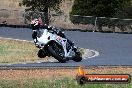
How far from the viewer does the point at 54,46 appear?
19.5 meters

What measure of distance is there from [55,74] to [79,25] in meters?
27.8

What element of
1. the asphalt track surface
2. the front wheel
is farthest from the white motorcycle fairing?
the asphalt track surface

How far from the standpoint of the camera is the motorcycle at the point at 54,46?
19.1 meters

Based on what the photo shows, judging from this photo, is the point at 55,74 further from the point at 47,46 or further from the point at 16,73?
the point at 47,46

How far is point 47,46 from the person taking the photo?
19234 mm

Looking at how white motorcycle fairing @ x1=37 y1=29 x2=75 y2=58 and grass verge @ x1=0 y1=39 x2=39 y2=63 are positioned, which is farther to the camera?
grass verge @ x1=0 y1=39 x2=39 y2=63

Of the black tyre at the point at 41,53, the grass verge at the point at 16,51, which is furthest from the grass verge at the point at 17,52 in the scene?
the black tyre at the point at 41,53

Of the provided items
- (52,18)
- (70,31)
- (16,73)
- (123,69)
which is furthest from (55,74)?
(52,18)

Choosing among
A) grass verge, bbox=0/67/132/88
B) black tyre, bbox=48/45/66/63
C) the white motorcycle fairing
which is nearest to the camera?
grass verge, bbox=0/67/132/88

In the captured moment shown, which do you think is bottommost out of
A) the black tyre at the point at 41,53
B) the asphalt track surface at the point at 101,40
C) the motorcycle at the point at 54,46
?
the asphalt track surface at the point at 101,40

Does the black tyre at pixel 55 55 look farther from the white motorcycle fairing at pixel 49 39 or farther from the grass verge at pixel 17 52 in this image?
the grass verge at pixel 17 52

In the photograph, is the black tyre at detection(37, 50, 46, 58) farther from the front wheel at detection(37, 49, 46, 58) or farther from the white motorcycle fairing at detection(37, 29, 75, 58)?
the white motorcycle fairing at detection(37, 29, 75, 58)

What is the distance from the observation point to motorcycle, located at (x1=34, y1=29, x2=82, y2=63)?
19.1 metres

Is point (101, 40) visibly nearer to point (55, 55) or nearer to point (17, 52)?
point (17, 52)
